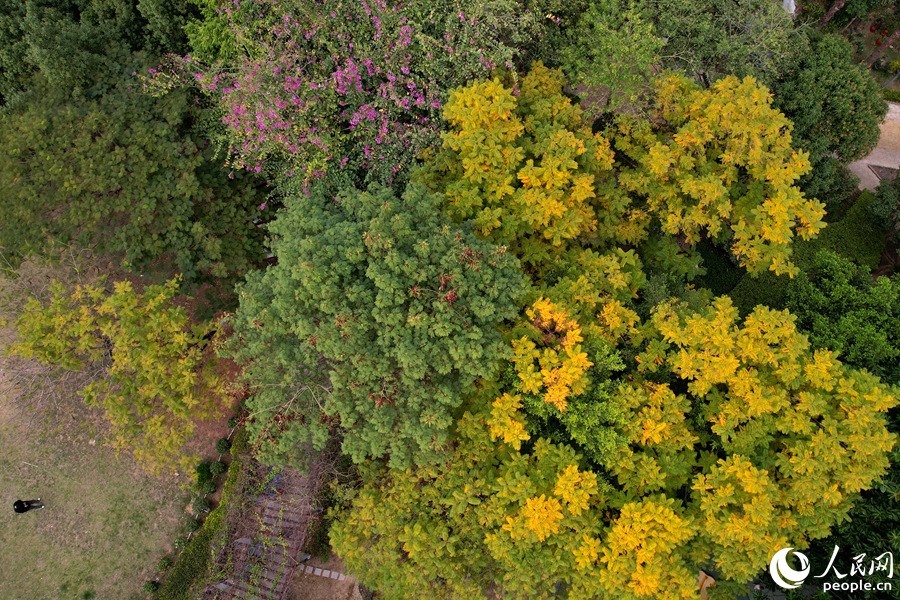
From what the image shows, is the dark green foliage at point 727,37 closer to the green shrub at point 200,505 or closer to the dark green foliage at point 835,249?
the dark green foliage at point 835,249

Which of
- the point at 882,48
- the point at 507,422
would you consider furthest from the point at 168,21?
the point at 882,48

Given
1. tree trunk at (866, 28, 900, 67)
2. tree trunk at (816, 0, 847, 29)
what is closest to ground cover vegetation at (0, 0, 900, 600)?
tree trunk at (816, 0, 847, 29)

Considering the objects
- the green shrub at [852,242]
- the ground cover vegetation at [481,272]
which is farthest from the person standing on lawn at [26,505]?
the green shrub at [852,242]

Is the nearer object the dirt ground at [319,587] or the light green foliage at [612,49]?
the light green foliage at [612,49]

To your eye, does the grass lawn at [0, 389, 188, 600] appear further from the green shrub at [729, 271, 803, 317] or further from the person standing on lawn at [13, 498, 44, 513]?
the green shrub at [729, 271, 803, 317]

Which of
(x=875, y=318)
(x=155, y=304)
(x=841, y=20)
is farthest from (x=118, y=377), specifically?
(x=841, y=20)
